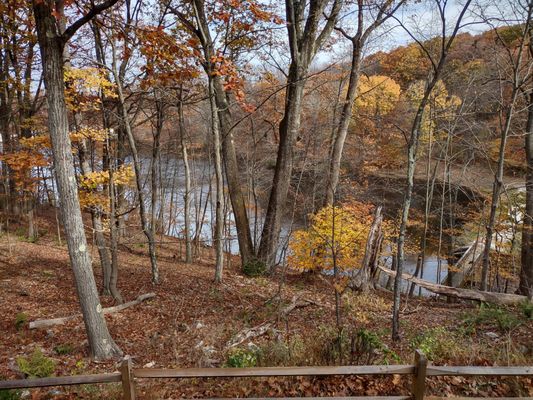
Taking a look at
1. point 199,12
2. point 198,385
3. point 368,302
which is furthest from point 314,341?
point 199,12

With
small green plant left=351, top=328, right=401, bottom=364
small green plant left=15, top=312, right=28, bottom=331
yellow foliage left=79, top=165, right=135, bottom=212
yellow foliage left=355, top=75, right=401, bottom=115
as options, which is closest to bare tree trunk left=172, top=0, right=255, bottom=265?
yellow foliage left=79, top=165, right=135, bottom=212

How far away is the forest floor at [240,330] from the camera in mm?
4789

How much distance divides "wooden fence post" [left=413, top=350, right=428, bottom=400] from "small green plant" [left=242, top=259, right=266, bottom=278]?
8579 millimetres

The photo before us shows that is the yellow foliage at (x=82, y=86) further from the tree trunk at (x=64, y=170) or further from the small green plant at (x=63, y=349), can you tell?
the small green plant at (x=63, y=349)

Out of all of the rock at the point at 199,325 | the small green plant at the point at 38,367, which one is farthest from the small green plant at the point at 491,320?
the small green plant at the point at 38,367

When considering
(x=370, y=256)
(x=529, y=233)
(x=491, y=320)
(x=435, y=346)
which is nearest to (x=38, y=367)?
(x=435, y=346)

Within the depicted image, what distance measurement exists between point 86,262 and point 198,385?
2718 millimetres

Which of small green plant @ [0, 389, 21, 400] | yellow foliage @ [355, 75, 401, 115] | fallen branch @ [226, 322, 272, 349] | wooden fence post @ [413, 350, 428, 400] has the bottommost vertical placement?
fallen branch @ [226, 322, 272, 349]

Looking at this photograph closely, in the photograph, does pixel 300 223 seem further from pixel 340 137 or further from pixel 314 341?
pixel 314 341

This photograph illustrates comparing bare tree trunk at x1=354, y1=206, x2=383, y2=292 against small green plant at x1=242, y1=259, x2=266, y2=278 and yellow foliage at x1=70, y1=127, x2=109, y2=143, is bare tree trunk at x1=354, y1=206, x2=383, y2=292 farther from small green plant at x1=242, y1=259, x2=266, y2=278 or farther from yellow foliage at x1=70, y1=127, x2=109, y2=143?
yellow foliage at x1=70, y1=127, x2=109, y2=143

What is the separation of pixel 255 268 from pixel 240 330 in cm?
474

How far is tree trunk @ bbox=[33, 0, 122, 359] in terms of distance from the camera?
5.27 meters

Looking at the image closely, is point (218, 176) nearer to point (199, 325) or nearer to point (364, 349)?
point (199, 325)

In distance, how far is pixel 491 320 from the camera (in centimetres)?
824
